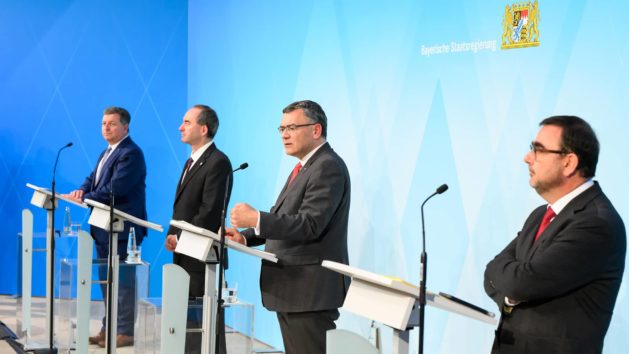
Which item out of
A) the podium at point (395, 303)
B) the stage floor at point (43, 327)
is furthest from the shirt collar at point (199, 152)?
the podium at point (395, 303)

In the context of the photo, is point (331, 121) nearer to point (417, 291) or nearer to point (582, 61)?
point (582, 61)

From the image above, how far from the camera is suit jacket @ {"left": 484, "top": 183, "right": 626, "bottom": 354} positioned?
268cm

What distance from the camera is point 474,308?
2.52 metres

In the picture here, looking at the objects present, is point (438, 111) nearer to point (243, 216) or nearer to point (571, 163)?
point (243, 216)

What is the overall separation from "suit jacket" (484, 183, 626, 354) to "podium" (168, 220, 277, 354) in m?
1.23

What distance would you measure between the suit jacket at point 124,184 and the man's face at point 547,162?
3.88 m

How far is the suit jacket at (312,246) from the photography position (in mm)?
3979

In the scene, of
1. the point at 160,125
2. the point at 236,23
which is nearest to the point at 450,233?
the point at 236,23

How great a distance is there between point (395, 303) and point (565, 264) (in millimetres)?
521

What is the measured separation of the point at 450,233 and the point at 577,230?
230cm

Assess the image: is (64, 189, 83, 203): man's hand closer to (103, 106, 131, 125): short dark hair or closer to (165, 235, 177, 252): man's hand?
(103, 106, 131, 125): short dark hair

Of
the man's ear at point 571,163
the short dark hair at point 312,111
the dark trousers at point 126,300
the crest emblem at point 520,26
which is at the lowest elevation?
the dark trousers at point 126,300

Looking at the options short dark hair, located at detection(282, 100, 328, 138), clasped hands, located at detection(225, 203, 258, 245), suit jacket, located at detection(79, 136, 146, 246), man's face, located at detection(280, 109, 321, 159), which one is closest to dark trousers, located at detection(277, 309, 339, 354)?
clasped hands, located at detection(225, 203, 258, 245)

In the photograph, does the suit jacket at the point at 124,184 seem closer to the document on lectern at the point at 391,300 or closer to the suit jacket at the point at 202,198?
the suit jacket at the point at 202,198
